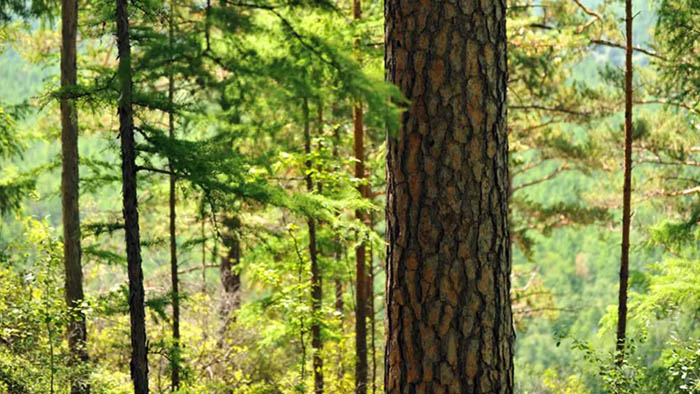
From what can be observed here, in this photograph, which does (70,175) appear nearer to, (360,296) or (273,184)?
(273,184)

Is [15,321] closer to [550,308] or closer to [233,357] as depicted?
[233,357]

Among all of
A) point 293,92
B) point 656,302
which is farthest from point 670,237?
point 293,92

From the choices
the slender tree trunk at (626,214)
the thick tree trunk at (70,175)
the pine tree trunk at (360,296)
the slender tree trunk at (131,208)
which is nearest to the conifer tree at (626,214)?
the slender tree trunk at (626,214)

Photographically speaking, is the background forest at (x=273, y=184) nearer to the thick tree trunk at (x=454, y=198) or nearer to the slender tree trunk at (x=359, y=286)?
the slender tree trunk at (x=359, y=286)

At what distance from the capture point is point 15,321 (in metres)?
5.23

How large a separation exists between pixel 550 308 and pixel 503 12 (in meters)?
14.1

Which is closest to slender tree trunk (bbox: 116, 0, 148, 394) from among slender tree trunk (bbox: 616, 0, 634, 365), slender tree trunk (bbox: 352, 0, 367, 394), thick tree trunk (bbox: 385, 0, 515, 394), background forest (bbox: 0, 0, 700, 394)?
background forest (bbox: 0, 0, 700, 394)

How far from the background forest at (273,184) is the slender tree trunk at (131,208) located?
0.45ft

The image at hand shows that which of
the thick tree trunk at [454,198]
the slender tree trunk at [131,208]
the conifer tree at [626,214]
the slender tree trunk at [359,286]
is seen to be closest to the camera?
the thick tree trunk at [454,198]

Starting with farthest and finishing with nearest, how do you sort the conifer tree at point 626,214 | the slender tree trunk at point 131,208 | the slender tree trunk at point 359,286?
the slender tree trunk at point 359,286 → the conifer tree at point 626,214 → the slender tree trunk at point 131,208

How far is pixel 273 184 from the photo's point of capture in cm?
1029

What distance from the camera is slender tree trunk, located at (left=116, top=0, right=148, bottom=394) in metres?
4.60

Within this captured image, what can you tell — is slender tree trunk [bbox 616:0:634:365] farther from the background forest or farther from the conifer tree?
the background forest

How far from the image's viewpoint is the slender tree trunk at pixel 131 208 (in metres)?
4.60
